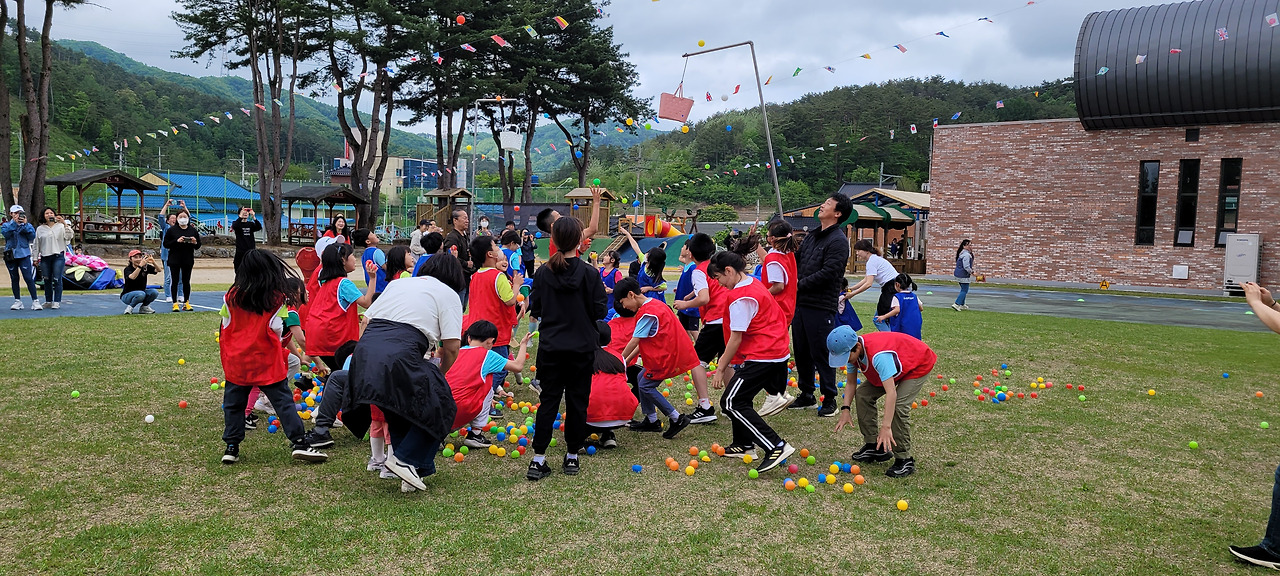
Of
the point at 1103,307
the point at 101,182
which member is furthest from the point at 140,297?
the point at 101,182

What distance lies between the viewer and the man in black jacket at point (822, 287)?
267 inches

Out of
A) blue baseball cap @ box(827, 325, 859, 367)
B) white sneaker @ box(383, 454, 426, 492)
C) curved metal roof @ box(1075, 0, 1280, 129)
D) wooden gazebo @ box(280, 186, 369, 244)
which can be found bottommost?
white sneaker @ box(383, 454, 426, 492)

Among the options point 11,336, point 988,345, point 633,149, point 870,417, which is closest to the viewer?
point 870,417

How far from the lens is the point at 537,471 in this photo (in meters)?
5.05

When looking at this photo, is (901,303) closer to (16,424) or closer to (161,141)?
(16,424)

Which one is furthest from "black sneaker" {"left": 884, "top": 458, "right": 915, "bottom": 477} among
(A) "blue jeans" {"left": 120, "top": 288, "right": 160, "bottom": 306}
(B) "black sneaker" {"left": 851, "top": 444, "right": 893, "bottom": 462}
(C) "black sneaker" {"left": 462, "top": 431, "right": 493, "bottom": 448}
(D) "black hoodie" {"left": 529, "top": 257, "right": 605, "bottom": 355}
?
(A) "blue jeans" {"left": 120, "top": 288, "right": 160, "bottom": 306}

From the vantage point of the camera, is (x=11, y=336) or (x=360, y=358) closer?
(x=360, y=358)

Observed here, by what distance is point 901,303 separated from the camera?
8180mm

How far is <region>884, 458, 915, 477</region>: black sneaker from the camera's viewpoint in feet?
17.3

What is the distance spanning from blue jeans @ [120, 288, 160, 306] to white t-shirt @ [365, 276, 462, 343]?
32.8ft

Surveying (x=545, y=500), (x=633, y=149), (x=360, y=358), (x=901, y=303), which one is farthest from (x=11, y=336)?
(x=633, y=149)

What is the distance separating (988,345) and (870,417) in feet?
22.7

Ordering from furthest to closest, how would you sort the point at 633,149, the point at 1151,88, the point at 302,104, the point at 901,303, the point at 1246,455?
the point at 302,104
the point at 633,149
the point at 1151,88
the point at 901,303
the point at 1246,455

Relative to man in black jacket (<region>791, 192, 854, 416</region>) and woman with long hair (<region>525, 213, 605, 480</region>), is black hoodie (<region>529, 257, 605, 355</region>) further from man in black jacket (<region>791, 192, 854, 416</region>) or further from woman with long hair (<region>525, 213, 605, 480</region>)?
man in black jacket (<region>791, 192, 854, 416</region>)
